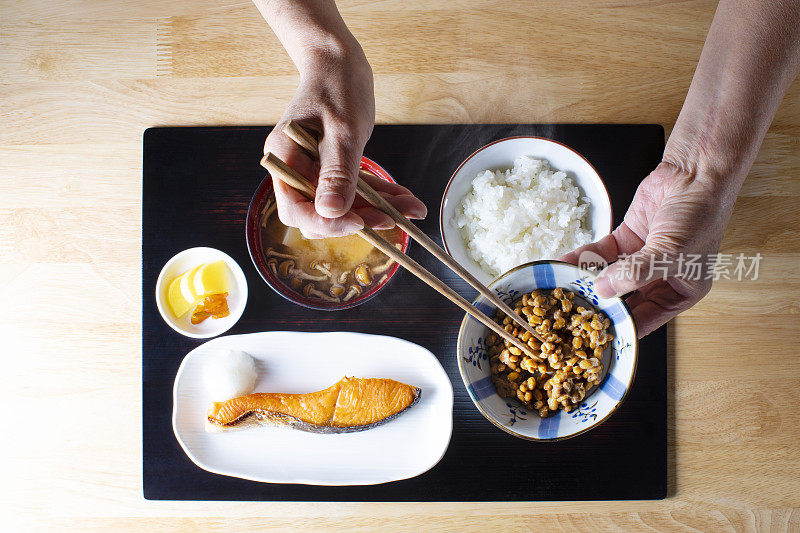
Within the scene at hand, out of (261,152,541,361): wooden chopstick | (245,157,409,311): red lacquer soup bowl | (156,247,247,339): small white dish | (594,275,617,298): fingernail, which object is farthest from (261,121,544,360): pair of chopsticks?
(156,247,247,339): small white dish

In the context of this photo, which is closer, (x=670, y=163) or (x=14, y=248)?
(x=670, y=163)

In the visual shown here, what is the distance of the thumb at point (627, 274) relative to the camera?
1.21 m

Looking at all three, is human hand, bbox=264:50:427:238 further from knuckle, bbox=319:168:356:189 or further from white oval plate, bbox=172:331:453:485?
white oval plate, bbox=172:331:453:485

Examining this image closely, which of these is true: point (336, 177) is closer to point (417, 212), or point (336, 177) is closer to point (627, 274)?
point (417, 212)

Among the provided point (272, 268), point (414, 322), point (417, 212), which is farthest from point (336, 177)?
point (414, 322)

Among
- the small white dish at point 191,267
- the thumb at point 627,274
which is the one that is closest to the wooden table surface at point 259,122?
the small white dish at point 191,267

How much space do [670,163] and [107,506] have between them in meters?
1.89

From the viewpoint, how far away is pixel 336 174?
1.12 m

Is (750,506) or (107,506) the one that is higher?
(750,506)

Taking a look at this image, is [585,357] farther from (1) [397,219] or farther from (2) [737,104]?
(2) [737,104]

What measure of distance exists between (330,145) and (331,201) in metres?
0.17

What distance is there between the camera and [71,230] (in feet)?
5.48

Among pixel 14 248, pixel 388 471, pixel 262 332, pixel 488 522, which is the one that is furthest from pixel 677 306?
pixel 14 248

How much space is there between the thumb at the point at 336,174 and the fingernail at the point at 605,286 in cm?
59
